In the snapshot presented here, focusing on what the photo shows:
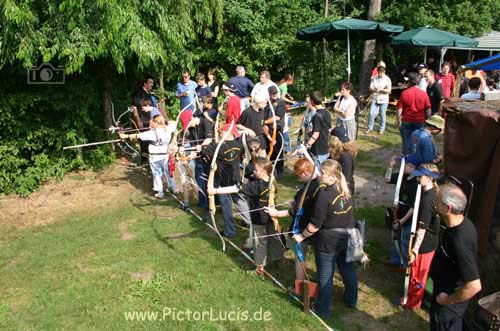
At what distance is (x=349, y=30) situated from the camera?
11.9 metres

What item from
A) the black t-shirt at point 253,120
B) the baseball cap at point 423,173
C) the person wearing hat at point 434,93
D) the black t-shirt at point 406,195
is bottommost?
the black t-shirt at point 406,195

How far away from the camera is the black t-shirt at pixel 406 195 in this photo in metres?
5.04

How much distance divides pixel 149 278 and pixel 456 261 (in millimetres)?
3767

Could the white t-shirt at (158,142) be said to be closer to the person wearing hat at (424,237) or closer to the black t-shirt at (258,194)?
the black t-shirt at (258,194)

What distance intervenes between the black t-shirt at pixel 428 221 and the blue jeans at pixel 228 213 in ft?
8.66

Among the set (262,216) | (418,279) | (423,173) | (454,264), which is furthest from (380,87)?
(454,264)

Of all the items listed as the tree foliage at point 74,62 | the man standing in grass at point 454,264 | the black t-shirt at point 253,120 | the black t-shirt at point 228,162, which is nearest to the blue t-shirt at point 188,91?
the tree foliage at point 74,62

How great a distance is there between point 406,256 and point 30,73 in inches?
281

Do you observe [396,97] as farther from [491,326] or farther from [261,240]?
[491,326]

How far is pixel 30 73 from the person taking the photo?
328 inches

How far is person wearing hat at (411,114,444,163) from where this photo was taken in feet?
18.1

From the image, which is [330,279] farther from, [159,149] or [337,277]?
[159,149]

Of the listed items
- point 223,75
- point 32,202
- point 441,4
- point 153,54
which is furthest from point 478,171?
point 441,4

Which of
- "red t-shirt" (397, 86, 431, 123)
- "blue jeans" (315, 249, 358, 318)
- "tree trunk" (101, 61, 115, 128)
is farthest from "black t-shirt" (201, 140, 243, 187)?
"tree trunk" (101, 61, 115, 128)
